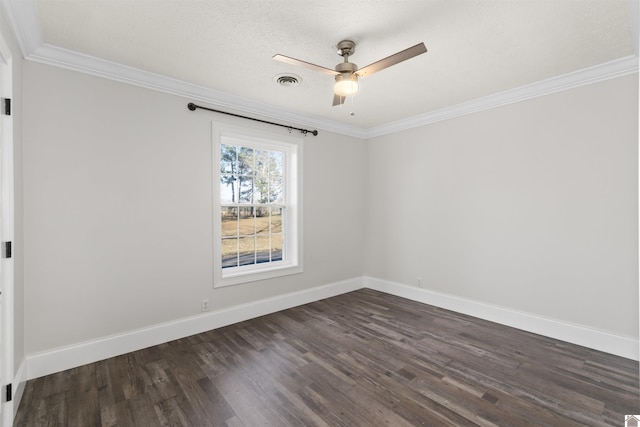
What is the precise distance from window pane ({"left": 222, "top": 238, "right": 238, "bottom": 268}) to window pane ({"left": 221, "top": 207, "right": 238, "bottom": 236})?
0.33ft

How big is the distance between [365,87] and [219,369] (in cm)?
318

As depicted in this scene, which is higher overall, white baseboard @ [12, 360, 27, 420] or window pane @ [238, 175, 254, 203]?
window pane @ [238, 175, 254, 203]

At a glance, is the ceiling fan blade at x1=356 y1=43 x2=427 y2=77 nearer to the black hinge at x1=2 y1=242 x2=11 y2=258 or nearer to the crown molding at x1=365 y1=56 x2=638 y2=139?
the crown molding at x1=365 y1=56 x2=638 y2=139

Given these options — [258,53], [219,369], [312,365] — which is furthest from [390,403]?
[258,53]

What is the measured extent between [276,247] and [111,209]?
2077 mm

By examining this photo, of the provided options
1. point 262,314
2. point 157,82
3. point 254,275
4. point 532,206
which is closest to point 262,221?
point 254,275

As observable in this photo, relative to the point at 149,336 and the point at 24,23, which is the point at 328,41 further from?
the point at 149,336

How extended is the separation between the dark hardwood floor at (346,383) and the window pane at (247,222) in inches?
48.6

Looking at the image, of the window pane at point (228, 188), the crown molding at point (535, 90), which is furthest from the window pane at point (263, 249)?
the crown molding at point (535, 90)

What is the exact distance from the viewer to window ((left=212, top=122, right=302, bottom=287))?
3.68m

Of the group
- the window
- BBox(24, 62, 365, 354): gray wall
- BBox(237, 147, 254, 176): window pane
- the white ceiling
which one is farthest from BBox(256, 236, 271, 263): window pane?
the white ceiling

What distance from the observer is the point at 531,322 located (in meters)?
3.39

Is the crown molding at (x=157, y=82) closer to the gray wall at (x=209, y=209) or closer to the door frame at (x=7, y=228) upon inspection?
the gray wall at (x=209, y=209)

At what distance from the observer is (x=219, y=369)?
262cm
